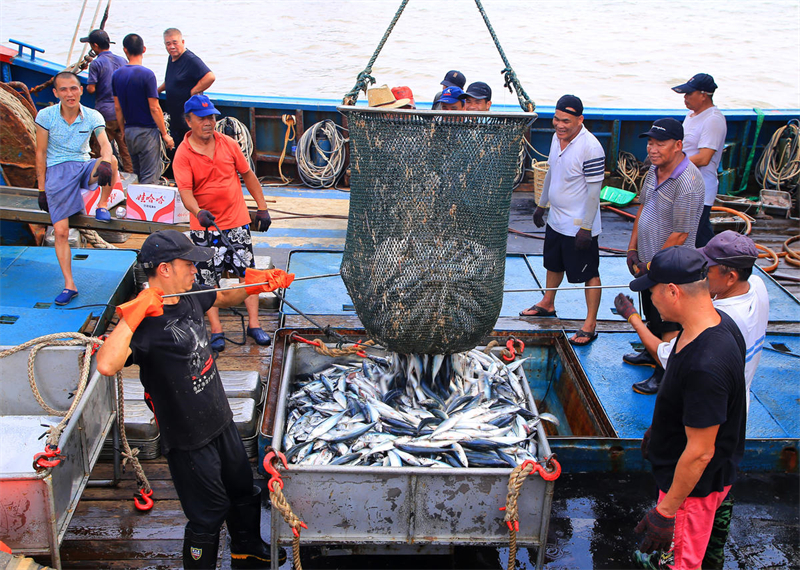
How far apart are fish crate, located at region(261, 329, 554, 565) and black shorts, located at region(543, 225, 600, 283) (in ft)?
8.85

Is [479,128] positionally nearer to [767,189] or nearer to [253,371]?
[253,371]

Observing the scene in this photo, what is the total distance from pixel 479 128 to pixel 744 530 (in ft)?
9.55

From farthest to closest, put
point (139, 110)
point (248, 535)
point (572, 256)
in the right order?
point (139, 110) → point (572, 256) → point (248, 535)

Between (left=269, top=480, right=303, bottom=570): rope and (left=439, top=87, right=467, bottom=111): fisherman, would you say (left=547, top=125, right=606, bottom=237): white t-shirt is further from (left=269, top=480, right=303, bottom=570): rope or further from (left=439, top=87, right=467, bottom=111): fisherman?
(left=269, top=480, right=303, bottom=570): rope

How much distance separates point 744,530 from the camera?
407cm

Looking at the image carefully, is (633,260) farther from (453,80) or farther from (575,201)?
(453,80)

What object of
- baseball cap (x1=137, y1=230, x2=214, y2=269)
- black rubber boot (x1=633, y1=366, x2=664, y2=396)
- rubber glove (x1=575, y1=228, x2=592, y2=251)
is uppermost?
baseball cap (x1=137, y1=230, x2=214, y2=269)

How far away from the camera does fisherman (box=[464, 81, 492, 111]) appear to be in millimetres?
6095

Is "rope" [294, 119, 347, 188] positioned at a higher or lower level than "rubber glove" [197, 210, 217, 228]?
lower

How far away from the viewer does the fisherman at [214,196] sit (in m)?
5.12

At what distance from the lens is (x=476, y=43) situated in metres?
28.1

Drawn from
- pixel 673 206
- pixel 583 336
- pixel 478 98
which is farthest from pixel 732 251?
pixel 478 98

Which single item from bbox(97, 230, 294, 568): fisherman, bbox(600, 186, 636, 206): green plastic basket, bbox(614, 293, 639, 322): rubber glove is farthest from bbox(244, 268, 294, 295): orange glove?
bbox(600, 186, 636, 206): green plastic basket

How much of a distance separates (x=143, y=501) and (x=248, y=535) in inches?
31.1
